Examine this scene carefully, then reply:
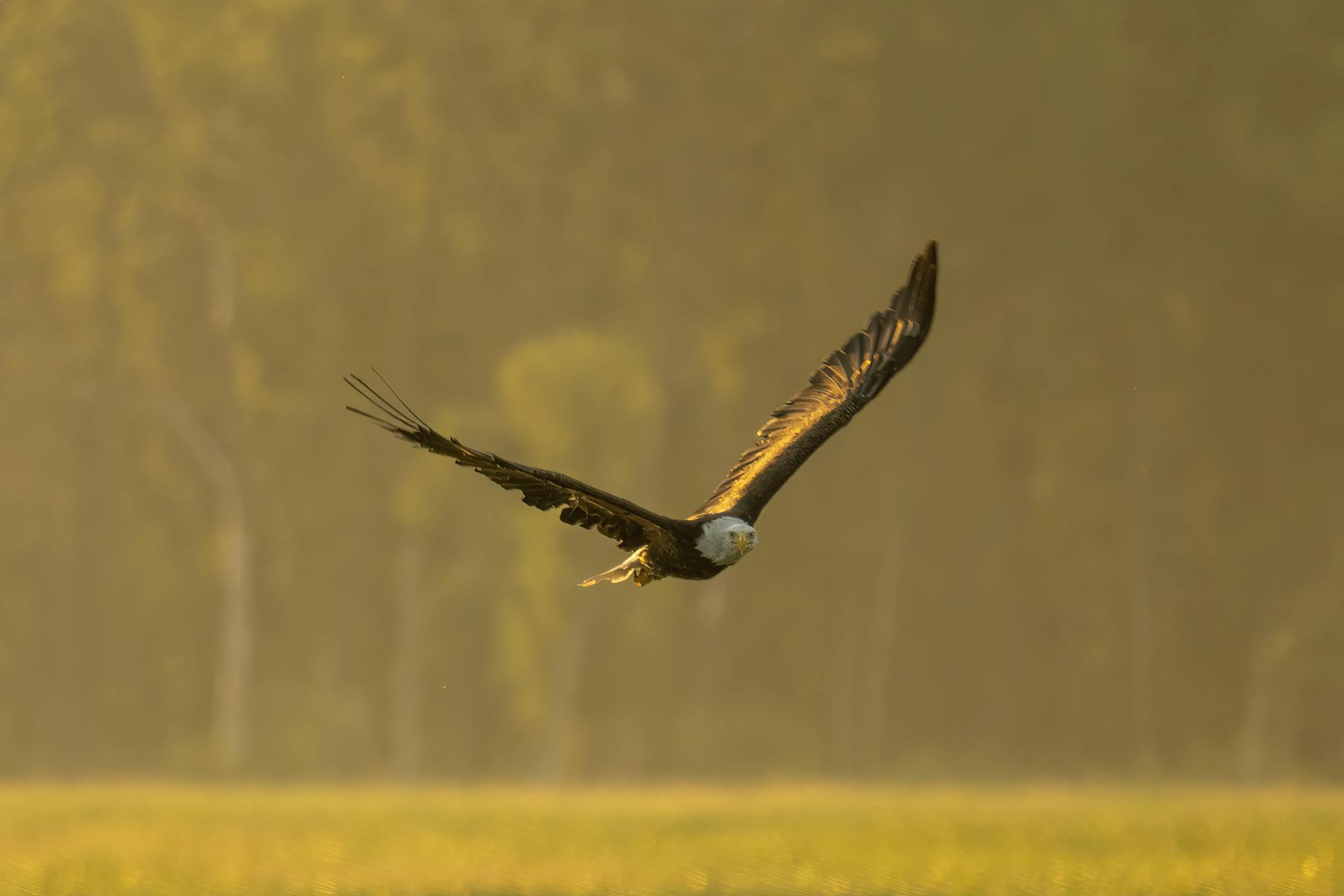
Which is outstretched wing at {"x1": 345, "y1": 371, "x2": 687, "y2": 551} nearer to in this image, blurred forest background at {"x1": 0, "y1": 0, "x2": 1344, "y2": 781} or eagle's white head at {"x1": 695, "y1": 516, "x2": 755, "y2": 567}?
eagle's white head at {"x1": 695, "y1": 516, "x2": 755, "y2": 567}

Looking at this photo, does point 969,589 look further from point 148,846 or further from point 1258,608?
point 148,846

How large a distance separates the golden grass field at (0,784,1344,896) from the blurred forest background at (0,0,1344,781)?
1242 centimetres

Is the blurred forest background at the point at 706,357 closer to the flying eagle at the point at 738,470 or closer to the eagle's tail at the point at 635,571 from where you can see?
the flying eagle at the point at 738,470

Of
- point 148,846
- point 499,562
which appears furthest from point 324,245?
point 148,846

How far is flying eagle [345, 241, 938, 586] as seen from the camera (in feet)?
36.0

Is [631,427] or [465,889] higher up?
[631,427]

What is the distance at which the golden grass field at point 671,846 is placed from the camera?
64.6ft

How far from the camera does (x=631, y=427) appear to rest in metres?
40.3

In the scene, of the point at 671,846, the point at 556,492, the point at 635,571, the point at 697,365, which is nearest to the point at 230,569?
the point at 697,365

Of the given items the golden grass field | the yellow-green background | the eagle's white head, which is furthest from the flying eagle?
the yellow-green background

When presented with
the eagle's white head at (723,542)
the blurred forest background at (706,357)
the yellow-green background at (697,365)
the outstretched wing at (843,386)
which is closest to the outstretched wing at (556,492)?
the eagle's white head at (723,542)

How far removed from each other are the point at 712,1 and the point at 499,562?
11.4 meters

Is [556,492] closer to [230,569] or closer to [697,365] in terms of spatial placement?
[697,365]

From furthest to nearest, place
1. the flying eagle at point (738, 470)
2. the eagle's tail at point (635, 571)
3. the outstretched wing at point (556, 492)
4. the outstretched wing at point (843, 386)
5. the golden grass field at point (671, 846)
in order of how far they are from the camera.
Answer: the golden grass field at point (671, 846), the outstretched wing at point (843, 386), the eagle's tail at point (635, 571), the flying eagle at point (738, 470), the outstretched wing at point (556, 492)
